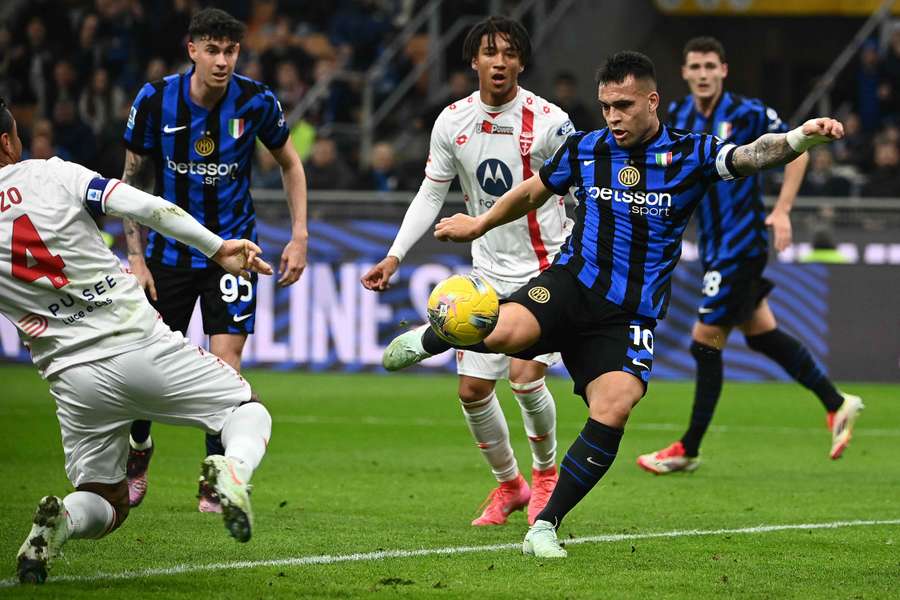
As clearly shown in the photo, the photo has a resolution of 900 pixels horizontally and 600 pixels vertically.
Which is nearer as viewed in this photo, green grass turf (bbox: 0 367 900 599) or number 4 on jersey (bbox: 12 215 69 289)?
number 4 on jersey (bbox: 12 215 69 289)

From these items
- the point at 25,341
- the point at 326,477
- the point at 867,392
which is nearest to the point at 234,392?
the point at 25,341

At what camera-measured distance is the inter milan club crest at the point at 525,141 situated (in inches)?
296

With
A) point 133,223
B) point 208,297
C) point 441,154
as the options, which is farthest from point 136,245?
point 441,154

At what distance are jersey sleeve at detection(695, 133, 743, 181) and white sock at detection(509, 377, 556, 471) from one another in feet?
5.46

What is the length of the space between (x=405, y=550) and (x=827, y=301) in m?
9.54

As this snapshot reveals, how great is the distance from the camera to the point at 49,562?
5566mm

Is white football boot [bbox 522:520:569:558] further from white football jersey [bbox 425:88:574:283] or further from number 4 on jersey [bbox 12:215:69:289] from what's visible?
number 4 on jersey [bbox 12:215:69:289]

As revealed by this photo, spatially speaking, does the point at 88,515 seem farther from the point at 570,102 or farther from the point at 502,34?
the point at 570,102

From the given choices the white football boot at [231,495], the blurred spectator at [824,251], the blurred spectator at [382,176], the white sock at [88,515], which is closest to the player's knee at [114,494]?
the white sock at [88,515]

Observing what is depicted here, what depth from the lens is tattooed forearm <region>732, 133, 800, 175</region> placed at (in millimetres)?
6230

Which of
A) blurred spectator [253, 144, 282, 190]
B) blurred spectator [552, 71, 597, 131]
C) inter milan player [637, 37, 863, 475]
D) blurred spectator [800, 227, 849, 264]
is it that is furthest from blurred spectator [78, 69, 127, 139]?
inter milan player [637, 37, 863, 475]

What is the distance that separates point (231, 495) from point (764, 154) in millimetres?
2677

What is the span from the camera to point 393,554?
633cm

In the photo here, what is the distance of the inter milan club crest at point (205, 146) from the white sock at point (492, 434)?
1869 mm
